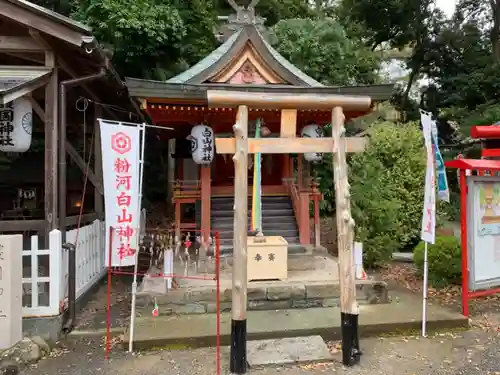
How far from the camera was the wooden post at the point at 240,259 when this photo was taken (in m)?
4.50

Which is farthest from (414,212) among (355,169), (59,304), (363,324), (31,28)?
(31,28)

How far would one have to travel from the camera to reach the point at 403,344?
5406 mm

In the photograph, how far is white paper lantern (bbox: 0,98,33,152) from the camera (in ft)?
19.4

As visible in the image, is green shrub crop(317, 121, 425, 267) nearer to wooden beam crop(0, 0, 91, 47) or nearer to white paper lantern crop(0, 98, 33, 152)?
wooden beam crop(0, 0, 91, 47)

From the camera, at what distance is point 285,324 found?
572 centimetres

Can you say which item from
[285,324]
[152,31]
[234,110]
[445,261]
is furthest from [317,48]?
[285,324]

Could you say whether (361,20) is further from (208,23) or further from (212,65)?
(212,65)

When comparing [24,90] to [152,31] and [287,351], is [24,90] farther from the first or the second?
[152,31]

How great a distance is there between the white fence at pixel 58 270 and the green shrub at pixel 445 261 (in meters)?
6.56

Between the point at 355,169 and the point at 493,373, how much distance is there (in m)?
6.37

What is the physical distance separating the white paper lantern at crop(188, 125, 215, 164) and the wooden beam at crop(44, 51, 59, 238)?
9.75ft

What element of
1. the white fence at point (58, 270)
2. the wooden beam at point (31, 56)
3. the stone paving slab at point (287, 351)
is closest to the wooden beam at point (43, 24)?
the wooden beam at point (31, 56)

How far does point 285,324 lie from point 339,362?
108cm

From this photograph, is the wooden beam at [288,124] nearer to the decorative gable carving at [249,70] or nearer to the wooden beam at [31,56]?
the wooden beam at [31,56]
